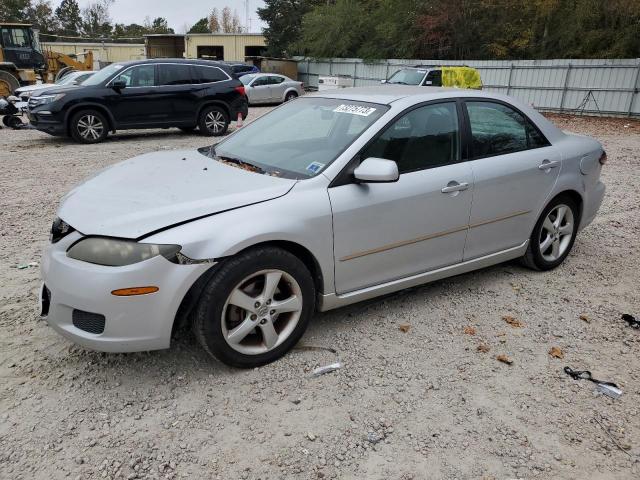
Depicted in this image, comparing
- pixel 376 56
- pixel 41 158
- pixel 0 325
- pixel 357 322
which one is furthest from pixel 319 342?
pixel 376 56

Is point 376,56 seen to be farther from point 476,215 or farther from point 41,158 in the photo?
point 476,215

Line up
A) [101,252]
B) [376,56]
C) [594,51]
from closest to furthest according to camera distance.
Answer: [101,252], [594,51], [376,56]

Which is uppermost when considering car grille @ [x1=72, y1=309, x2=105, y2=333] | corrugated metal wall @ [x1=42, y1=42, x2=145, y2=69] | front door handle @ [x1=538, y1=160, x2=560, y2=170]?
corrugated metal wall @ [x1=42, y1=42, x2=145, y2=69]

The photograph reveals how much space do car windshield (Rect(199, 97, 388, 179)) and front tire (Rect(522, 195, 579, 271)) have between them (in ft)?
6.30

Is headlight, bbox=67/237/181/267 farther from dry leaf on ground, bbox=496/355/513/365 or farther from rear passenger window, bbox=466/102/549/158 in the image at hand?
rear passenger window, bbox=466/102/549/158

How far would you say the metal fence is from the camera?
1934 centimetres

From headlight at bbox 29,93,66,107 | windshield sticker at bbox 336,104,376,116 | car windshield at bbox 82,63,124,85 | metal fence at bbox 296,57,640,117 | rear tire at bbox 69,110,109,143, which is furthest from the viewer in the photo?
metal fence at bbox 296,57,640,117

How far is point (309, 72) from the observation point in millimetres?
→ 34844

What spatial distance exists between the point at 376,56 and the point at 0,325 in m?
31.5

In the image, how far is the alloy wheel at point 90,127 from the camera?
1109 centimetres

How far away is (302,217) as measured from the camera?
121 inches

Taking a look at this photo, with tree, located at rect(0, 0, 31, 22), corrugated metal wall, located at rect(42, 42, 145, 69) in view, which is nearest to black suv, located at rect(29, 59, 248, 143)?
corrugated metal wall, located at rect(42, 42, 145, 69)

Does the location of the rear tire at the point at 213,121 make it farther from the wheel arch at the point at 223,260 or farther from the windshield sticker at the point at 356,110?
the wheel arch at the point at 223,260

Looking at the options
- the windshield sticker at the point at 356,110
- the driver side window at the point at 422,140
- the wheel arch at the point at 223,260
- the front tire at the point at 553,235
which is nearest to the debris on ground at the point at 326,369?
the wheel arch at the point at 223,260
